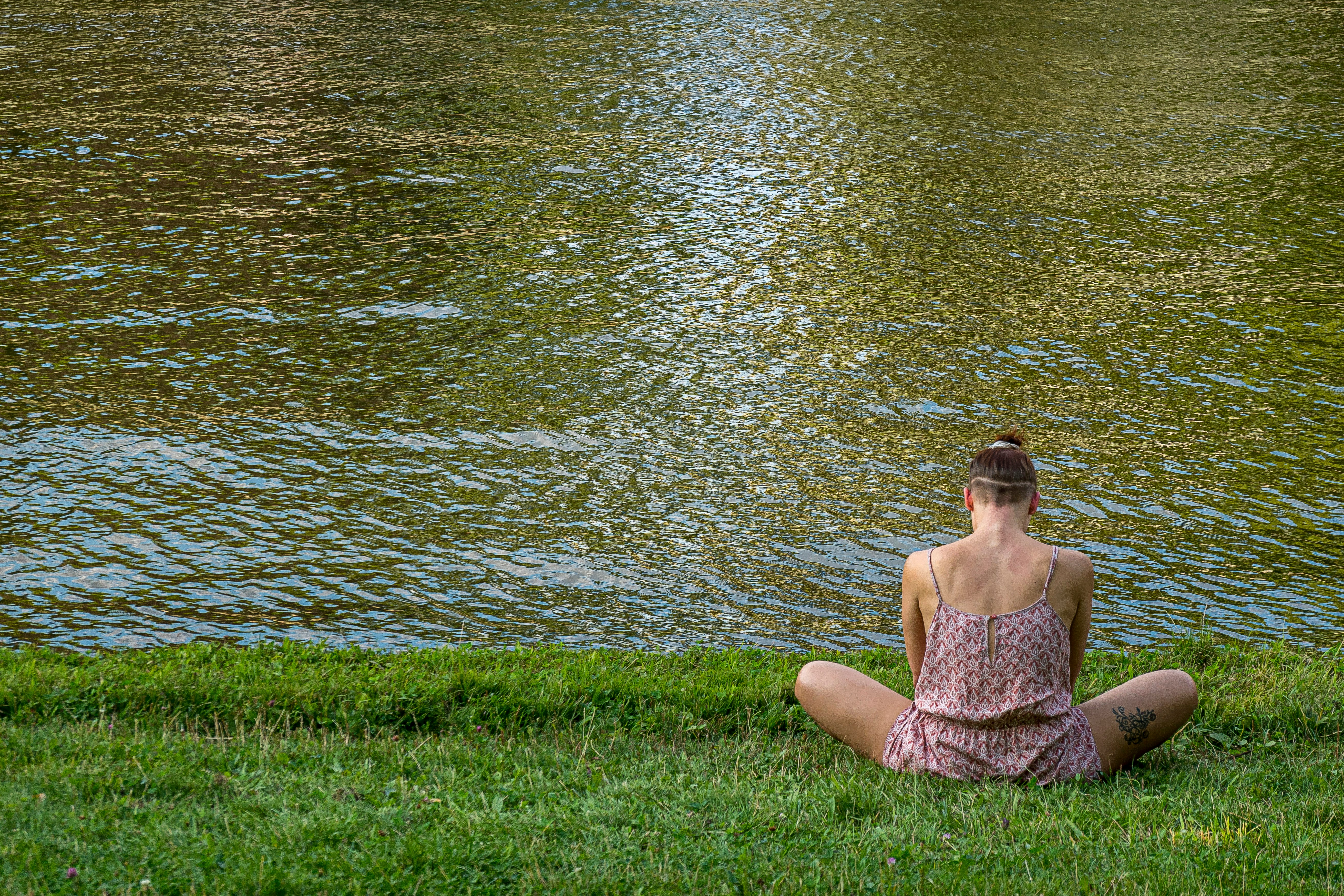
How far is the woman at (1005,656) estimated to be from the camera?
16.0ft

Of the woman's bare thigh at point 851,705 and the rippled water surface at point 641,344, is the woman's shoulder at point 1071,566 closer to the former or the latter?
the woman's bare thigh at point 851,705

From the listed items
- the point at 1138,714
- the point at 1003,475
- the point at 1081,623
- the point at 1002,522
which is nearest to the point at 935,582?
the point at 1002,522

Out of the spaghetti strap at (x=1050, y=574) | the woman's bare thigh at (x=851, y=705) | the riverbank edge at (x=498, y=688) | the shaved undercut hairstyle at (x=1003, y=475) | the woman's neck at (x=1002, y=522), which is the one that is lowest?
the riverbank edge at (x=498, y=688)

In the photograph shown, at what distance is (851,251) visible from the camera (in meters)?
12.9

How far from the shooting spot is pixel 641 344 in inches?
420

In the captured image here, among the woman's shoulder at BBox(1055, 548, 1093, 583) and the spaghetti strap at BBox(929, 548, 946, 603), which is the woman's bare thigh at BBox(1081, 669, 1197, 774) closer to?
the woman's shoulder at BBox(1055, 548, 1093, 583)

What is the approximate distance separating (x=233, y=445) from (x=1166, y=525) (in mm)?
5847

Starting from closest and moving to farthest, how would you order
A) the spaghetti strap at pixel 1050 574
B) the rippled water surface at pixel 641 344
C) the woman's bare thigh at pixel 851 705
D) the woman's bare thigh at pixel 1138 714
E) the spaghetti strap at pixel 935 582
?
the spaghetti strap at pixel 1050 574 < the spaghetti strap at pixel 935 582 < the woman's bare thigh at pixel 1138 714 < the woman's bare thigh at pixel 851 705 < the rippled water surface at pixel 641 344

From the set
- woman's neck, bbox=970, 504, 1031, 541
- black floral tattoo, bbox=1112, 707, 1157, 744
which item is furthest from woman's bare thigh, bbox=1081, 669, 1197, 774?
woman's neck, bbox=970, 504, 1031, 541

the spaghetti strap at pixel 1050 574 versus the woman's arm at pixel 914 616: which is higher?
the spaghetti strap at pixel 1050 574

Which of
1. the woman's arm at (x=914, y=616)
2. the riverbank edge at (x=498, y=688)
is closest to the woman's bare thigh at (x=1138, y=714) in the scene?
the riverbank edge at (x=498, y=688)

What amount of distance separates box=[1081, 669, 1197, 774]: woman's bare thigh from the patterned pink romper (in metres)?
0.08

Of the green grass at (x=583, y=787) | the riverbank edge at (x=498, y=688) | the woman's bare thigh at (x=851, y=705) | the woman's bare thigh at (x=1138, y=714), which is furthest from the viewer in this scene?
the riverbank edge at (x=498, y=688)

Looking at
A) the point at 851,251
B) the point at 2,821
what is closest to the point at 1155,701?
the point at 2,821
